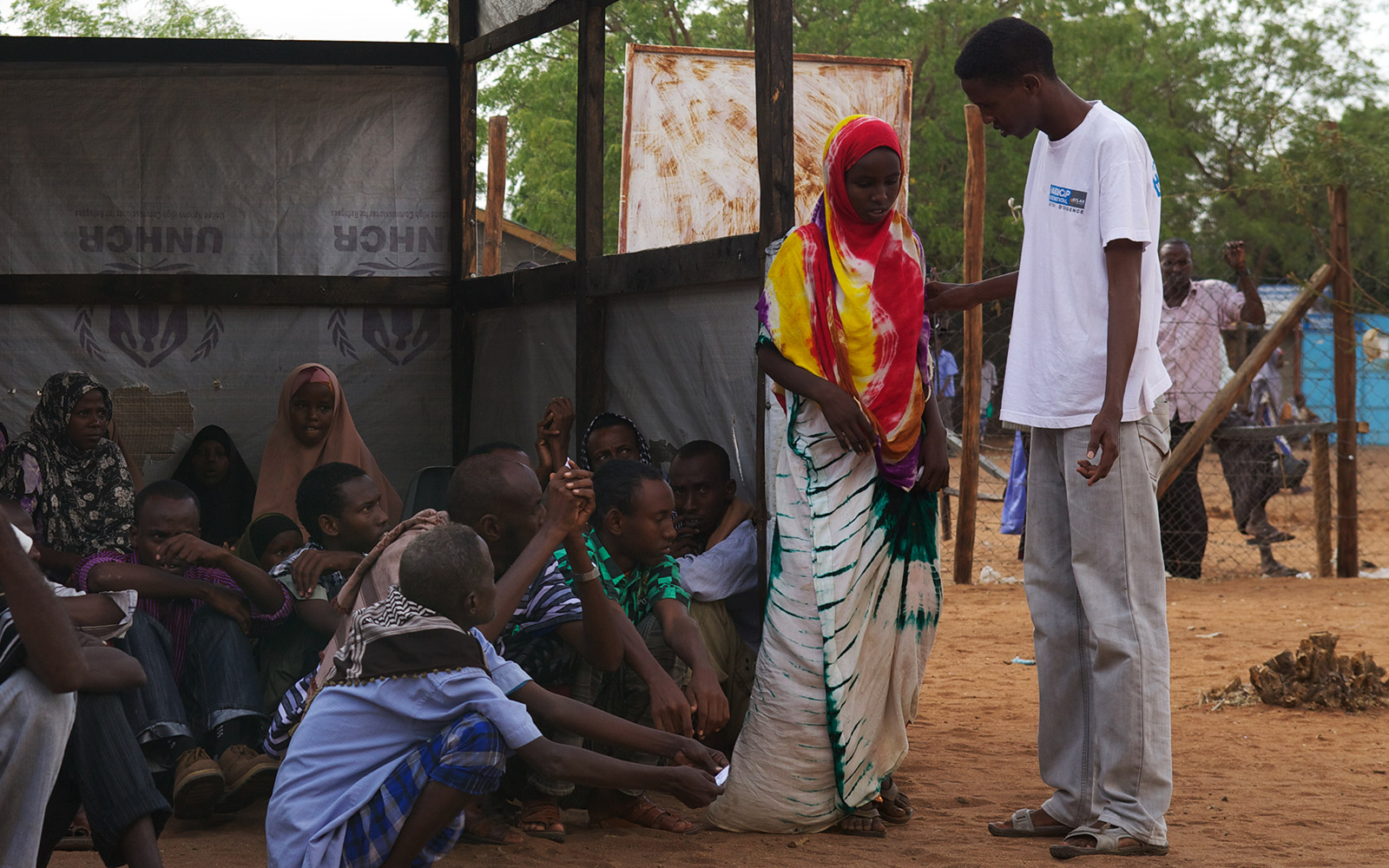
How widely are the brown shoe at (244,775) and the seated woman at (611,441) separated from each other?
59.6 inches

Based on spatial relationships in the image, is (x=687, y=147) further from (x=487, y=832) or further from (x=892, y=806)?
(x=487, y=832)

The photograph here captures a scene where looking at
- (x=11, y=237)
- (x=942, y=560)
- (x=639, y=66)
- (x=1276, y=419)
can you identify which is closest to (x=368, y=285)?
(x=11, y=237)

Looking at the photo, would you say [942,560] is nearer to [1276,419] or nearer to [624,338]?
[1276,419]

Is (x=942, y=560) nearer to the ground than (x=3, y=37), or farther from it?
nearer to the ground

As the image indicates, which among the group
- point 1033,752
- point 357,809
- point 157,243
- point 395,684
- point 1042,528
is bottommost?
point 1033,752

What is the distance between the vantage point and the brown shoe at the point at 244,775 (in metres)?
3.42

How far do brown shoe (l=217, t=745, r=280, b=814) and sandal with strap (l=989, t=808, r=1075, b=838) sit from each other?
1.94 meters

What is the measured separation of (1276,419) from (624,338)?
944cm

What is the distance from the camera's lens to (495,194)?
11359 millimetres

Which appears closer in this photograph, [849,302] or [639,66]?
[849,302]

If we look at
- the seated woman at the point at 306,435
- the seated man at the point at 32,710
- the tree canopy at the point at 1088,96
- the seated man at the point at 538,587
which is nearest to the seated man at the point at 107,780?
the seated man at the point at 32,710

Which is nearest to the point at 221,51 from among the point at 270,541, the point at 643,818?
the point at 270,541

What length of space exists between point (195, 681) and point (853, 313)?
82.7 inches

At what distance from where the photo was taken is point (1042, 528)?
3.59m
